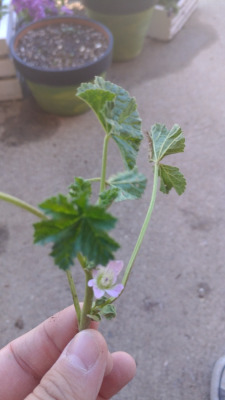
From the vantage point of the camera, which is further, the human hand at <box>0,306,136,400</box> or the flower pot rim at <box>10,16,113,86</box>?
the flower pot rim at <box>10,16,113,86</box>

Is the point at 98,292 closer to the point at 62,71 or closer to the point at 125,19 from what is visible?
the point at 62,71

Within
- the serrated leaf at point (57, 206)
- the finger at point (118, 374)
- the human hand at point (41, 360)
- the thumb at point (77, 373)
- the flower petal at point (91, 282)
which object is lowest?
the finger at point (118, 374)

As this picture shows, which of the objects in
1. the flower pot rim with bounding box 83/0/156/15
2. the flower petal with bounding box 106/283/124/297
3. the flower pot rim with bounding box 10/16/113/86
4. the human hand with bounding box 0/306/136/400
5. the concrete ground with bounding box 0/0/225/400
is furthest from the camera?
the flower pot rim with bounding box 83/0/156/15

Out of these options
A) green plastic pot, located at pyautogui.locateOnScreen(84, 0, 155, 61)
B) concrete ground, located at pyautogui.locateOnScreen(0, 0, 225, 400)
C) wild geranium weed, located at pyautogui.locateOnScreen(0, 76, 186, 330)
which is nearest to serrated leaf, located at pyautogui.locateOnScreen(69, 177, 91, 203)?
wild geranium weed, located at pyautogui.locateOnScreen(0, 76, 186, 330)

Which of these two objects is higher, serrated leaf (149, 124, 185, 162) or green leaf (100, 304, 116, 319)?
serrated leaf (149, 124, 185, 162)

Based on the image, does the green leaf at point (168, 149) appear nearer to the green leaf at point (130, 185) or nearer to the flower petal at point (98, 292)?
the green leaf at point (130, 185)

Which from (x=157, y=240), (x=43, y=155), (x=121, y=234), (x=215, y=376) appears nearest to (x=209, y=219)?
(x=157, y=240)

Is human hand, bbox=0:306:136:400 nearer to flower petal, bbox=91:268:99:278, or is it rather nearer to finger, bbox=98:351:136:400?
finger, bbox=98:351:136:400

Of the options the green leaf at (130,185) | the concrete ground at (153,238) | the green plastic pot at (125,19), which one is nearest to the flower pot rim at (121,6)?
the green plastic pot at (125,19)
